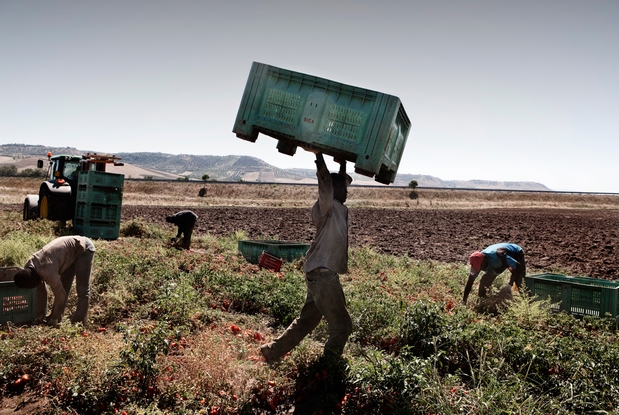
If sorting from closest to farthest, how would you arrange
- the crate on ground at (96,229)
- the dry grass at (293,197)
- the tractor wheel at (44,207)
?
the crate on ground at (96,229), the tractor wheel at (44,207), the dry grass at (293,197)

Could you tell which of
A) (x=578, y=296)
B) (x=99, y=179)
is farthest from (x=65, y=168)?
(x=578, y=296)

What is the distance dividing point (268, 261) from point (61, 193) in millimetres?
8352

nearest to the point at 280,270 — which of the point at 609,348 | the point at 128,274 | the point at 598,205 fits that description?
the point at 128,274

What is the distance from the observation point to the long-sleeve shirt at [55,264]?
225 inches

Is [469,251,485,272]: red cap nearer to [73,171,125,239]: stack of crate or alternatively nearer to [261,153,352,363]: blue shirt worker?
[261,153,352,363]: blue shirt worker

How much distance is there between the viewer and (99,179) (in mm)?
13992

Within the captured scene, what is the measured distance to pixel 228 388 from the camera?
4.60 metres

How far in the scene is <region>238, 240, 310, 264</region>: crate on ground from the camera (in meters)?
12.1

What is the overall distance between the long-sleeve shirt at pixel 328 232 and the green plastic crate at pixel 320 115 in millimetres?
415

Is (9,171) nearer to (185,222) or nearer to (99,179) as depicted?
(99,179)

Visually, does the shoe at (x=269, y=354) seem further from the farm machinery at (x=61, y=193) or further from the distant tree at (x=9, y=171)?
the distant tree at (x=9, y=171)

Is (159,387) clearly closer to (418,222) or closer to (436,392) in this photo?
(436,392)

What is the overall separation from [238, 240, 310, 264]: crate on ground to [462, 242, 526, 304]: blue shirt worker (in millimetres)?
5158

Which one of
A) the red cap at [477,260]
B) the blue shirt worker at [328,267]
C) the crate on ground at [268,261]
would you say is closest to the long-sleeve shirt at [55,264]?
the blue shirt worker at [328,267]
